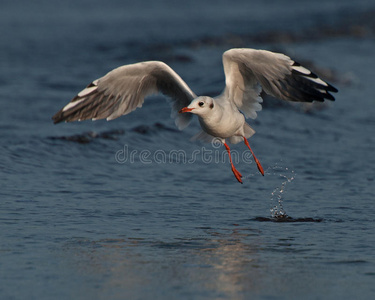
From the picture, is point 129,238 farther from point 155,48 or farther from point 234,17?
point 234,17

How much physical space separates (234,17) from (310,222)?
2553cm

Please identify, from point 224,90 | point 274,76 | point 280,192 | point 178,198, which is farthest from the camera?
point 280,192

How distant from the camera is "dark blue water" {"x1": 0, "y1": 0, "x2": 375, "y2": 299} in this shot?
594 cm

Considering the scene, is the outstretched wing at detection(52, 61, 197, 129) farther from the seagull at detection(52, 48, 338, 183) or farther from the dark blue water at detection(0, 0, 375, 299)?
the dark blue water at detection(0, 0, 375, 299)

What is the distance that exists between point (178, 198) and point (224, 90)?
4.75 feet

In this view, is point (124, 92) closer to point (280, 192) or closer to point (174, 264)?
point (280, 192)

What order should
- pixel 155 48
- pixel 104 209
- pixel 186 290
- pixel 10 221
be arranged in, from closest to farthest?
pixel 186 290
pixel 10 221
pixel 104 209
pixel 155 48

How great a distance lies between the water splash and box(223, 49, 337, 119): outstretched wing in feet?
4.26

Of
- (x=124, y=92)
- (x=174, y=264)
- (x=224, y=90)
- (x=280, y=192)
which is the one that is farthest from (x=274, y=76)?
(x=174, y=264)

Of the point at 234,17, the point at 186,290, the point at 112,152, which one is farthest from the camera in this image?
the point at 234,17

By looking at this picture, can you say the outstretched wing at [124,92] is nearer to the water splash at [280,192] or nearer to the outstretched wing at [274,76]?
the outstretched wing at [274,76]

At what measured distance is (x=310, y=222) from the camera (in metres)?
7.87

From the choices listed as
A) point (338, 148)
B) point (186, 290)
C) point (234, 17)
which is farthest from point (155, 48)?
point (186, 290)

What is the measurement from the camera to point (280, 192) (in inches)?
362
